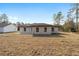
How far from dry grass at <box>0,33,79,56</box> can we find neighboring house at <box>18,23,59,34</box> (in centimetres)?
7

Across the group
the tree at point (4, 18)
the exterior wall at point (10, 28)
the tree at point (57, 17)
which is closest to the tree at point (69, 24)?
the tree at point (57, 17)

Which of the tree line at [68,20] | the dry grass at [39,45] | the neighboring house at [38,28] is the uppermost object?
the tree line at [68,20]

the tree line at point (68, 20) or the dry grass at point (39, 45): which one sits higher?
the tree line at point (68, 20)

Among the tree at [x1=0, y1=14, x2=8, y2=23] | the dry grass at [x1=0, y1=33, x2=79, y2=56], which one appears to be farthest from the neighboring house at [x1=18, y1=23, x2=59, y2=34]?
the tree at [x1=0, y1=14, x2=8, y2=23]

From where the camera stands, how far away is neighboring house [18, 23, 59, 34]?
528 centimetres

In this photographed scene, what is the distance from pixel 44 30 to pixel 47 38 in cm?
13

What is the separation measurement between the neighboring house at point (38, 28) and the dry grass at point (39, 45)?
74 mm

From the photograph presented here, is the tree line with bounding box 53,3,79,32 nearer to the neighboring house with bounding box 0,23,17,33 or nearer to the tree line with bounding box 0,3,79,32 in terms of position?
the tree line with bounding box 0,3,79,32

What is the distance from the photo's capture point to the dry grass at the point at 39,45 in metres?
5.25

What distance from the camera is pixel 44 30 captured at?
17.4 feet

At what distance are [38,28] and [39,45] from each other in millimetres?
250

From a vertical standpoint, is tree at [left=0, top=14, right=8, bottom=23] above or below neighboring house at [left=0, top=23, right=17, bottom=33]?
above

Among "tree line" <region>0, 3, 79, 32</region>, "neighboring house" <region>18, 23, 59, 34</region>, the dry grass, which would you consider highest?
"tree line" <region>0, 3, 79, 32</region>

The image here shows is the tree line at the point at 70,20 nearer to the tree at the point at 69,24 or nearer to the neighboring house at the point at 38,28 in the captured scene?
the tree at the point at 69,24
